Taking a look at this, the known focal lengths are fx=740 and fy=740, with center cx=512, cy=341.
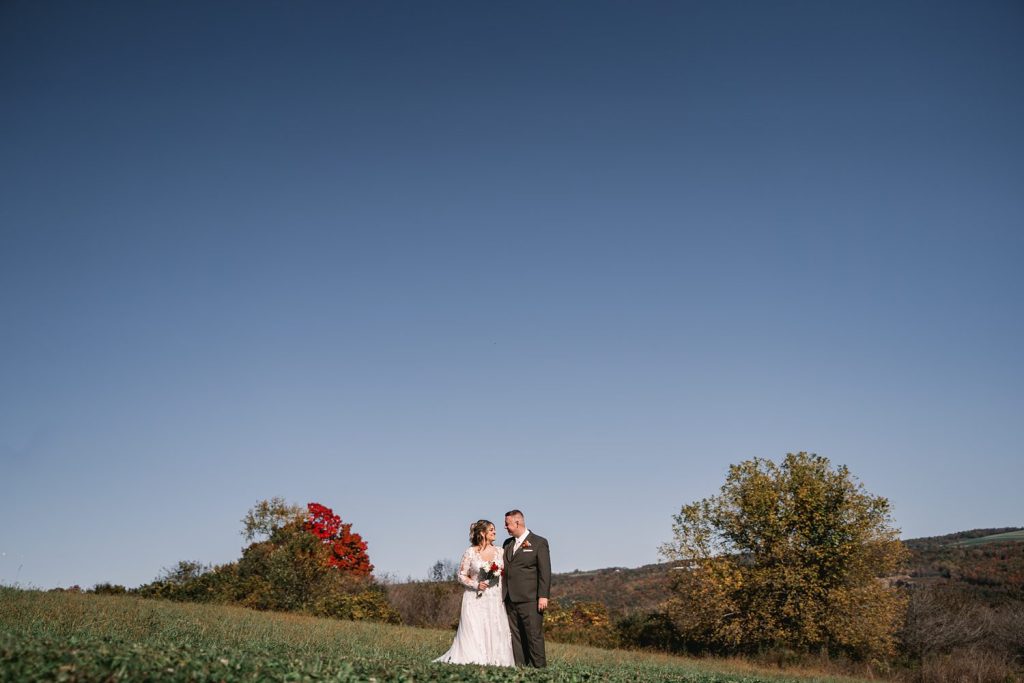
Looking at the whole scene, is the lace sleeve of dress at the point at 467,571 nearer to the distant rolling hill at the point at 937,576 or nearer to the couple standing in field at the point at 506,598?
the couple standing in field at the point at 506,598

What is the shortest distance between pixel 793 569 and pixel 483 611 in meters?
18.1

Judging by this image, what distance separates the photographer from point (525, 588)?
11359 mm

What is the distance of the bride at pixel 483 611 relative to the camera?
11414 millimetres

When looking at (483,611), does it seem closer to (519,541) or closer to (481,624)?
(481,624)

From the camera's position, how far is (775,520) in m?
26.9

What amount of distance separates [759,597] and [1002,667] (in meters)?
7.58

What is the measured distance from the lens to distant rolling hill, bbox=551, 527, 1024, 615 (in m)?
37.5

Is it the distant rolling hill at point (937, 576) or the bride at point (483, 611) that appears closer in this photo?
the bride at point (483, 611)

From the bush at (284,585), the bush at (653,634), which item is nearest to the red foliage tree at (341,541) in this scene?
the bush at (284,585)

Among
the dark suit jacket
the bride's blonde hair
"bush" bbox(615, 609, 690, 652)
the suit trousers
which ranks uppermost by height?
the bride's blonde hair

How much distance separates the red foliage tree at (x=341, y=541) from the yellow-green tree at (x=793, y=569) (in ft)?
84.3

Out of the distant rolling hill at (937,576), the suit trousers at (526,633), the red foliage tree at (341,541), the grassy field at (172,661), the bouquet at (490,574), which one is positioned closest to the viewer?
the grassy field at (172,661)

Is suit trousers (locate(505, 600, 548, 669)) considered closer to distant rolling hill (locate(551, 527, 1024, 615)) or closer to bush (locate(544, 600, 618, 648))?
distant rolling hill (locate(551, 527, 1024, 615))

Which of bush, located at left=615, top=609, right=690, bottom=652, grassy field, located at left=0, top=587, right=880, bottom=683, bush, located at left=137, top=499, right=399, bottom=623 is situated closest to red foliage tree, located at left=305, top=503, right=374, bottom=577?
bush, located at left=137, top=499, right=399, bottom=623
